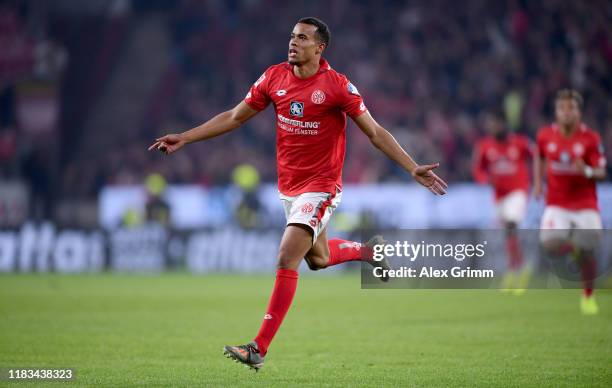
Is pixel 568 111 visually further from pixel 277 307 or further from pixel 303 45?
pixel 277 307

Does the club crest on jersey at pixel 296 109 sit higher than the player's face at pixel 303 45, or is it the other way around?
the player's face at pixel 303 45

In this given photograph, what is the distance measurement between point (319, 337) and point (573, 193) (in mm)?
4030

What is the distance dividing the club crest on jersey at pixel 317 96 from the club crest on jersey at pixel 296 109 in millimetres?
92

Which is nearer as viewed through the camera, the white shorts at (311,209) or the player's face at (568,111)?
the white shorts at (311,209)

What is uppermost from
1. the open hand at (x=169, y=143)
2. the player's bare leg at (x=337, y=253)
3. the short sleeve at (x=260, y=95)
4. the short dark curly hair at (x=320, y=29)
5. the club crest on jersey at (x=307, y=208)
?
the short dark curly hair at (x=320, y=29)

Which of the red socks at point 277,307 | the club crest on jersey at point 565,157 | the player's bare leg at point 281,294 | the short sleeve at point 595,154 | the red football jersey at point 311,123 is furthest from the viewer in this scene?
the club crest on jersey at point 565,157

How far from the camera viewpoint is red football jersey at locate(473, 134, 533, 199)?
51.1 feet

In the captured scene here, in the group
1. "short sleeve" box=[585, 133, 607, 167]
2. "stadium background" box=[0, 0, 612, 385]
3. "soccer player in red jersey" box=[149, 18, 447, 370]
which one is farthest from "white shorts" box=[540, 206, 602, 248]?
"soccer player in red jersey" box=[149, 18, 447, 370]

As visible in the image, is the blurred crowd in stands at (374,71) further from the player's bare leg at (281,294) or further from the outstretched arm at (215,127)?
the player's bare leg at (281,294)

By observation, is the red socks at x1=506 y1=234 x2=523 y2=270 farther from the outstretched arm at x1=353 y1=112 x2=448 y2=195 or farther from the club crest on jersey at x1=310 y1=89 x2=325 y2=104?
the club crest on jersey at x1=310 y1=89 x2=325 y2=104

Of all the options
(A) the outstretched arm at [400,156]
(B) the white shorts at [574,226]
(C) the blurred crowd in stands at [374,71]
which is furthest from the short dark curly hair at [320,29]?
(C) the blurred crowd in stands at [374,71]

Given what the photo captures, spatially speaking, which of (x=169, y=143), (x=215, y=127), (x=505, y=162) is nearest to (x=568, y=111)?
(x=505, y=162)

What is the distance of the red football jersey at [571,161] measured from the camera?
11.4 metres

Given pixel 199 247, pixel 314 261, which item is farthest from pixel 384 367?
pixel 199 247
